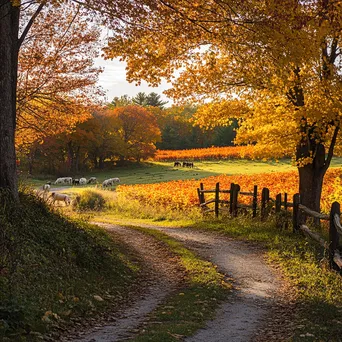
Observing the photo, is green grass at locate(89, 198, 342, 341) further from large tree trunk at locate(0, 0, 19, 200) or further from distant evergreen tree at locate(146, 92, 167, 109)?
distant evergreen tree at locate(146, 92, 167, 109)

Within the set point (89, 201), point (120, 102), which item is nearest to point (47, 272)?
point (89, 201)

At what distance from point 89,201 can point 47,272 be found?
20.8 meters

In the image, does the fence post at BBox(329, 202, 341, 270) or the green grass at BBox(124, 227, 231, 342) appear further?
the fence post at BBox(329, 202, 341, 270)

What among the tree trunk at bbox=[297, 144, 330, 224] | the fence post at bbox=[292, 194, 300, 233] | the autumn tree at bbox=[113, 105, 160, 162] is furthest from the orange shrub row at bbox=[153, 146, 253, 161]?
the fence post at bbox=[292, 194, 300, 233]

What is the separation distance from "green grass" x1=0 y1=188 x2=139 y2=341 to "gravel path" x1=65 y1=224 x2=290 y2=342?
1.88ft

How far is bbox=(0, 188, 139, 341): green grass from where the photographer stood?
6762mm

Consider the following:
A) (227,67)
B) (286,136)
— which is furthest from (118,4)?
(286,136)

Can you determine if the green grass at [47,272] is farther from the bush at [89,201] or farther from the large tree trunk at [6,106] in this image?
the bush at [89,201]

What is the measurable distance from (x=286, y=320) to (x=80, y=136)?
182 feet

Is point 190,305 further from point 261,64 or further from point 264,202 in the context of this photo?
point 264,202

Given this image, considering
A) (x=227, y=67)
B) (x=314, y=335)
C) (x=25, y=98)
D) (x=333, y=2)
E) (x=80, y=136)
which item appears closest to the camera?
(x=314, y=335)

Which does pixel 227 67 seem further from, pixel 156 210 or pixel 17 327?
pixel 17 327

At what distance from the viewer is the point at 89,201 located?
29.3 meters

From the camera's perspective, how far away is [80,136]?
61906mm
